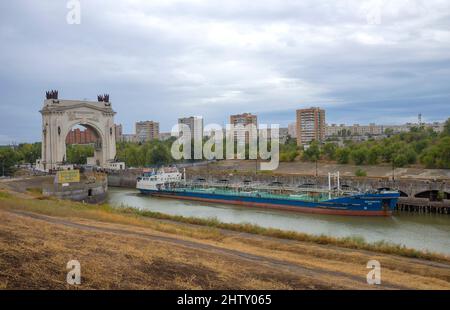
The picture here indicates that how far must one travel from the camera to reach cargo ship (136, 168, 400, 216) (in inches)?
1100

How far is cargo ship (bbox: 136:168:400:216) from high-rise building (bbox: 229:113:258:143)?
45046 millimetres

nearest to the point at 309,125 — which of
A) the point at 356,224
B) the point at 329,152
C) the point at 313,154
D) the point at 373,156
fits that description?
the point at 329,152

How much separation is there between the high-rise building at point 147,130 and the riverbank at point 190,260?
141m

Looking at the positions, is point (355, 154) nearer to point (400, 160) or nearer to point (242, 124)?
point (400, 160)

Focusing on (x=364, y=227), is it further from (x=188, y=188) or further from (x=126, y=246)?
(x=188, y=188)

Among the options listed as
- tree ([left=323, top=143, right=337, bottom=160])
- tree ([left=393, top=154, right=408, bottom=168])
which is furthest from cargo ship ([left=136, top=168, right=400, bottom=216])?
tree ([left=323, top=143, right=337, bottom=160])

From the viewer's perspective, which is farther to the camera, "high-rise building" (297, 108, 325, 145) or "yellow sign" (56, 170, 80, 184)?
"high-rise building" (297, 108, 325, 145)

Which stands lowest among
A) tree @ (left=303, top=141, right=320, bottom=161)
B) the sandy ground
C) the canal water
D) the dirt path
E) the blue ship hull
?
the canal water

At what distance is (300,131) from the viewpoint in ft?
341

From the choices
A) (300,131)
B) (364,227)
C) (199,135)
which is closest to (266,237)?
(364,227)

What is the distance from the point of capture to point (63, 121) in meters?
50.9

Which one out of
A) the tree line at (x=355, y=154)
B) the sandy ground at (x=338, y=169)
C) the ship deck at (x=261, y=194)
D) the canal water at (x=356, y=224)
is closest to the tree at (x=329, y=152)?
the tree line at (x=355, y=154)

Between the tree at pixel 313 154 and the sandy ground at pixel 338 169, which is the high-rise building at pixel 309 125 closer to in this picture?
the sandy ground at pixel 338 169

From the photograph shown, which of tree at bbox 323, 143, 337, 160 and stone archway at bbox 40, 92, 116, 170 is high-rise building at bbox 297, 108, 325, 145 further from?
stone archway at bbox 40, 92, 116, 170
